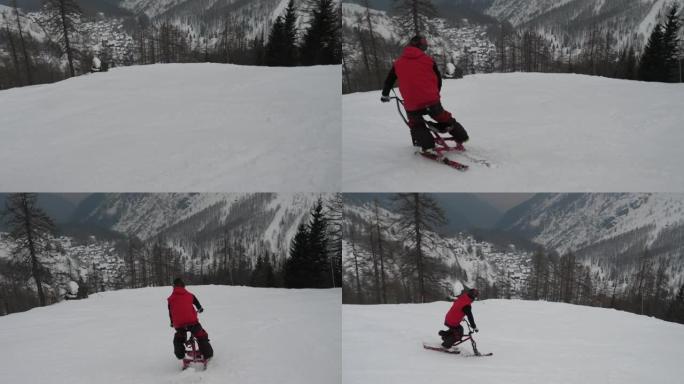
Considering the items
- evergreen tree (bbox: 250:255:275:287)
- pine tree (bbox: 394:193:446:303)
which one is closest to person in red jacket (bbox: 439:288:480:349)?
pine tree (bbox: 394:193:446:303)

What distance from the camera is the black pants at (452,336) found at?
8.01 metres

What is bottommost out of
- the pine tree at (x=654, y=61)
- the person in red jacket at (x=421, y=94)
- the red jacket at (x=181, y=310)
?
the red jacket at (x=181, y=310)

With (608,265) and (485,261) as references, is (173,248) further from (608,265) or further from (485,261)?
(608,265)

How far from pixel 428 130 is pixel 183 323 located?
4.54m

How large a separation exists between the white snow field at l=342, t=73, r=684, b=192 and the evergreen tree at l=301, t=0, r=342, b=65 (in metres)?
7.88

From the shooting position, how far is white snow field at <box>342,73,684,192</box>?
6344 mm

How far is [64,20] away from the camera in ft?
77.7

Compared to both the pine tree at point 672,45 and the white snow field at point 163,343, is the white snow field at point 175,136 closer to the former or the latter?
the white snow field at point 163,343

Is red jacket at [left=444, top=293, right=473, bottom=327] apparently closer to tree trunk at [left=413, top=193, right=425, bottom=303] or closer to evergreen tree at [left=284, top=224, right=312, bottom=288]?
tree trunk at [left=413, top=193, right=425, bottom=303]

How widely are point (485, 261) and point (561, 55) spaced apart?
32.3 meters

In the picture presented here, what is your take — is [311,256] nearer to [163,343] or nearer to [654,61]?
[163,343]

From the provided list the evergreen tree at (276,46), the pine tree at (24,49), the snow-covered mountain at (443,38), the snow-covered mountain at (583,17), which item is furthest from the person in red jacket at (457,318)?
the snow-covered mountain at (583,17)

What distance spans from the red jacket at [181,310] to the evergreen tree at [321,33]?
12.1m

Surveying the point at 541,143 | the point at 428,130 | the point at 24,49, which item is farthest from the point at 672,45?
the point at 24,49
